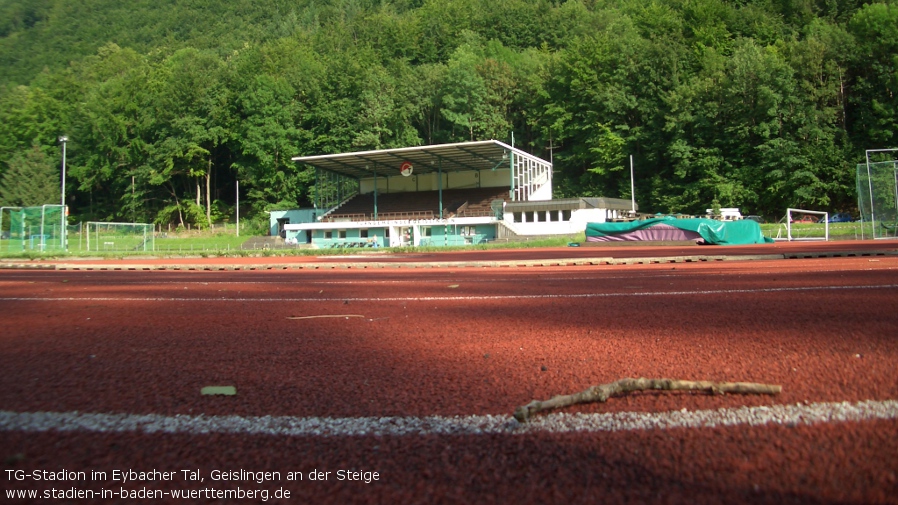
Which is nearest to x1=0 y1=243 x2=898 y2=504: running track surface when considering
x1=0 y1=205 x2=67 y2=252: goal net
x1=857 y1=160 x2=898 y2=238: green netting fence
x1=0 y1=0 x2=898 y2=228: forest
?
x1=857 y1=160 x2=898 y2=238: green netting fence

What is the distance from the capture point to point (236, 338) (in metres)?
4.41

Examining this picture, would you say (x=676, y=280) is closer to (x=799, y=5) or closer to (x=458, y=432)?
(x=458, y=432)

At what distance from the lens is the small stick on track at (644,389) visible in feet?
7.95

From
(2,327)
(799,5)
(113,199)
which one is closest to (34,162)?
(113,199)

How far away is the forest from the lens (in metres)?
47.1

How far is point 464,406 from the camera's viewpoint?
2537mm

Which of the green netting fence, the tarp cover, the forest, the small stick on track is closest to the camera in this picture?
the small stick on track

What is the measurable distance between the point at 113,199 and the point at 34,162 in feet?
29.8

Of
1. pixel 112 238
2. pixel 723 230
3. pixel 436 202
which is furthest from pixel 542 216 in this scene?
pixel 112 238

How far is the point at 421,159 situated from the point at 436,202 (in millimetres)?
4035

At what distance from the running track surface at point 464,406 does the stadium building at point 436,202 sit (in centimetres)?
3540

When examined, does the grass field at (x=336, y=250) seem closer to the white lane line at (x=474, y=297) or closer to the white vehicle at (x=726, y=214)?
the white vehicle at (x=726, y=214)

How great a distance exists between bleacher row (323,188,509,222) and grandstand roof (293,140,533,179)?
7.28ft

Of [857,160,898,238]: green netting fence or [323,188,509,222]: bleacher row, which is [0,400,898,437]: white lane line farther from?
[323,188,509,222]: bleacher row
